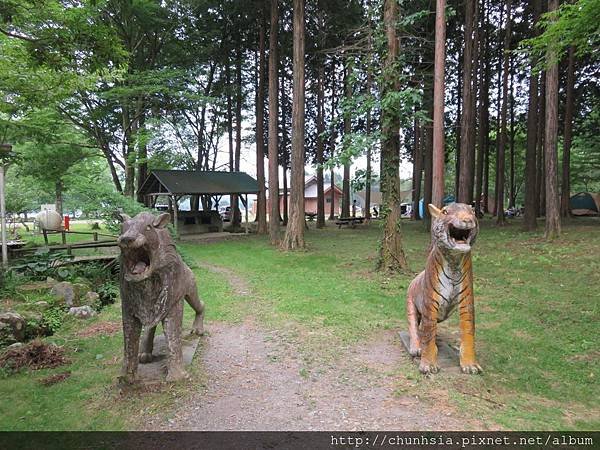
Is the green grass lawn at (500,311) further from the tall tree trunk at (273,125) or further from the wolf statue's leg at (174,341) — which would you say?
the tall tree trunk at (273,125)

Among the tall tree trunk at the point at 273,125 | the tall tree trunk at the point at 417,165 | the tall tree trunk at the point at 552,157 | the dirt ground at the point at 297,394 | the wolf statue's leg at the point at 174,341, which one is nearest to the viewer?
the dirt ground at the point at 297,394

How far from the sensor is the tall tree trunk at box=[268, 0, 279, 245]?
50.6 feet

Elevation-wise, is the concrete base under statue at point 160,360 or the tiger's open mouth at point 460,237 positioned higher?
the tiger's open mouth at point 460,237

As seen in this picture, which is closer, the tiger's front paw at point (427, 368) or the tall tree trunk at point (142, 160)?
the tiger's front paw at point (427, 368)

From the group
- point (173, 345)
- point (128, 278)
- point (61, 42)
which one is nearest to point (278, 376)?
point (173, 345)

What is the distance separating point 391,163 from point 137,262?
275 inches

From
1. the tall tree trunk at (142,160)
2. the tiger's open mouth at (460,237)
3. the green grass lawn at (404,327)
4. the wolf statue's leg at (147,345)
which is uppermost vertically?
the tall tree trunk at (142,160)

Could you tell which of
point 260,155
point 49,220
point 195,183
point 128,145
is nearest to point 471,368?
point 195,183

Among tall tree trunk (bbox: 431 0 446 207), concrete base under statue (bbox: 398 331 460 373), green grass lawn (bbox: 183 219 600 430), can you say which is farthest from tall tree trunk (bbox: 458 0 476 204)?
concrete base under statue (bbox: 398 331 460 373)

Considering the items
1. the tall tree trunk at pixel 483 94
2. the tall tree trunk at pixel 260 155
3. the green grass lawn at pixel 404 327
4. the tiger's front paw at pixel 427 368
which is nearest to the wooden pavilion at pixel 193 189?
the tall tree trunk at pixel 260 155

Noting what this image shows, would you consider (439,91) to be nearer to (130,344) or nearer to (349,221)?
(130,344)

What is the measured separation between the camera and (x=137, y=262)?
362 cm

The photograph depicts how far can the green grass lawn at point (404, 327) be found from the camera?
138 inches

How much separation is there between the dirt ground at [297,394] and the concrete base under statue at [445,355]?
131 mm
